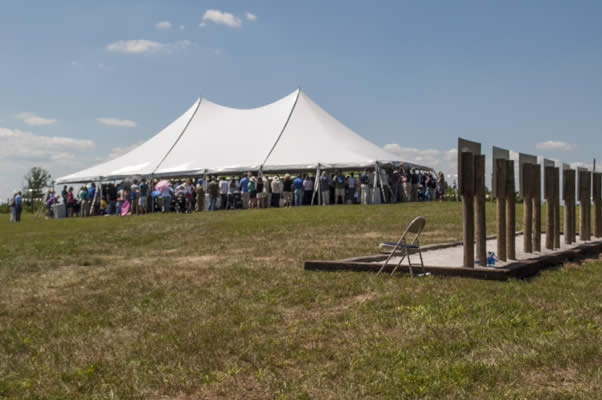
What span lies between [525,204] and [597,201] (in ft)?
11.1

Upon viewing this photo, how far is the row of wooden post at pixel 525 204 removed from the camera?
632 cm

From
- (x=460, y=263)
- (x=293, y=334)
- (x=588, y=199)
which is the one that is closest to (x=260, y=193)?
(x=588, y=199)

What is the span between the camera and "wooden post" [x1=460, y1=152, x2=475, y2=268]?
6.25 metres

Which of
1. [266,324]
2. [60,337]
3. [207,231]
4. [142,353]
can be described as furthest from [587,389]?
[207,231]

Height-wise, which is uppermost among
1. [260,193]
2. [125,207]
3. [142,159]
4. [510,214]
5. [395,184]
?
[142,159]

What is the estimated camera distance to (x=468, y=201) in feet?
20.8

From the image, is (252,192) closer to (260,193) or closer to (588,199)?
(260,193)

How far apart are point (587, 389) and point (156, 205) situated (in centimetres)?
2355

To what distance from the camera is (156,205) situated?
83.3 feet

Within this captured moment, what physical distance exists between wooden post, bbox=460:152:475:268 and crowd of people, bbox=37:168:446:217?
17361 mm

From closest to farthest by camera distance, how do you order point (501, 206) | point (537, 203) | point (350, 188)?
point (501, 206), point (537, 203), point (350, 188)

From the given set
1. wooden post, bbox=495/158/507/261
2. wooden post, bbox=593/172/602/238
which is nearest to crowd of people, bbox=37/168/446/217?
wooden post, bbox=593/172/602/238

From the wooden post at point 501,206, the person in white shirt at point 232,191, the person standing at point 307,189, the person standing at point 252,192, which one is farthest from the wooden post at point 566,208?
the person in white shirt at point 232,191

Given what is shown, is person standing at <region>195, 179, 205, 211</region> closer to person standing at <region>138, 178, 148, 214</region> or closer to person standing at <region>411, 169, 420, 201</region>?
person standing at <region>138, 178, 148, 214</region>
